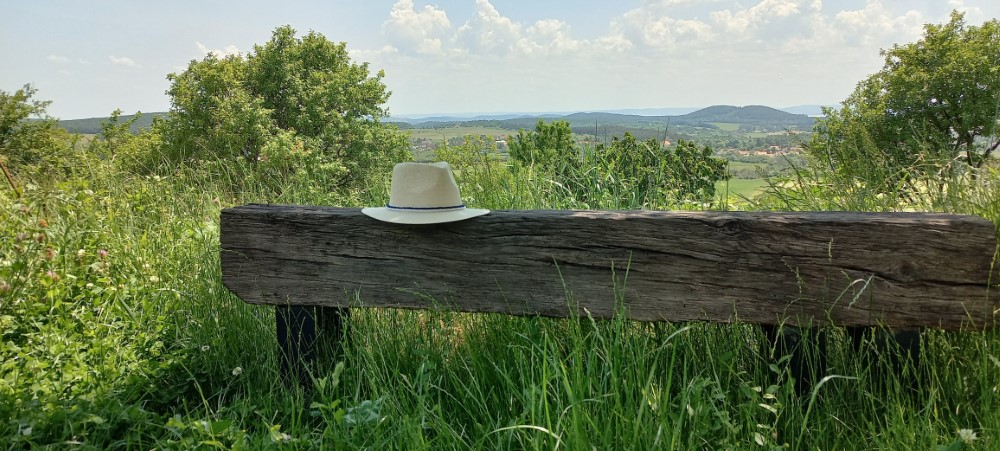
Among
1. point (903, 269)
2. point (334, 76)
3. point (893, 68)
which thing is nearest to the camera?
point (903, 269)

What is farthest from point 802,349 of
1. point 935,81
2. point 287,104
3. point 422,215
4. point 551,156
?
point 935,81

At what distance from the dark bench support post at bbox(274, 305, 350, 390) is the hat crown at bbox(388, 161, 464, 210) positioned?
503 mm

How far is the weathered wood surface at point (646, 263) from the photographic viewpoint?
1811 mm

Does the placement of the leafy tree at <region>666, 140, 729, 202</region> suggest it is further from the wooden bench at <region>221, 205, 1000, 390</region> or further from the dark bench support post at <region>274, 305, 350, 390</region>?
the dark bench support post at <region>274, 305, 350, 390</region>

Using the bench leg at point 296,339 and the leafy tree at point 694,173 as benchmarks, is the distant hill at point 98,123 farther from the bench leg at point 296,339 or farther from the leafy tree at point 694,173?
the bench leg at point 296,339

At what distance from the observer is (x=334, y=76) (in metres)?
24.6

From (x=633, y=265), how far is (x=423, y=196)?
78 cm

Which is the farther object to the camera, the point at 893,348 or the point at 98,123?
the point at 98,123

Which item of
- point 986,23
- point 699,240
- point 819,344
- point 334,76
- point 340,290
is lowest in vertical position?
point 819,344

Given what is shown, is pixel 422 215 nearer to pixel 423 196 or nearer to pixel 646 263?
pixel 423 196

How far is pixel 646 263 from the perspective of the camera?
1938mm

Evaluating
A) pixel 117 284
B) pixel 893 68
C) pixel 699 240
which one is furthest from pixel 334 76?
pixel 893 68

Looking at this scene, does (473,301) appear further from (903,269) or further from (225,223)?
(903,269)

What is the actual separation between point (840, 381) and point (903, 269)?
415 mm
